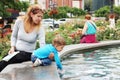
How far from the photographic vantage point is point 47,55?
885 cm

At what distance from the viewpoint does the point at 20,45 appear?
8.79 metres

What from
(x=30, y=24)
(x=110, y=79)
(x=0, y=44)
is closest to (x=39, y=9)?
(x=30, y=24)

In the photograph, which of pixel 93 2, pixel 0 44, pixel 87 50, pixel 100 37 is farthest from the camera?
pixel 93 2

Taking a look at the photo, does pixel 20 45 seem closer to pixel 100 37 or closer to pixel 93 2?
pixel 100 37

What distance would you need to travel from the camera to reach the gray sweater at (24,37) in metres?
8.66

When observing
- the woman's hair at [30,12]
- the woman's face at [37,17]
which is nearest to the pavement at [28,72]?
the woman's hair at [30,12]

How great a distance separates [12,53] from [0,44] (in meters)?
5.08

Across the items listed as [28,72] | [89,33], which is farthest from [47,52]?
[89,33]

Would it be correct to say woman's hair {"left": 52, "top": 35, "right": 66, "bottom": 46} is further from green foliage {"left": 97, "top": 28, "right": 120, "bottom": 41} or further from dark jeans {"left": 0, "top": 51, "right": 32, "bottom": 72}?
green foliage {"left": 97, "top": 28, "right": 120, "bottom": 41}

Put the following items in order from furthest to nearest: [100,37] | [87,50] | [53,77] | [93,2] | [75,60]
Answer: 1. [93,2]
2. [100,37]
3. [87,50]
4. [75,60]
5. [53,77]

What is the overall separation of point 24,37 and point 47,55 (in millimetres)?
526

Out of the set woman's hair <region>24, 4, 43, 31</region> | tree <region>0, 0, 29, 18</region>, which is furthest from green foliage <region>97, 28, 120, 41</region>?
woman's hair <region>24, 4, 43, 31</region>

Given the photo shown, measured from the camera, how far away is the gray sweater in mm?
8664

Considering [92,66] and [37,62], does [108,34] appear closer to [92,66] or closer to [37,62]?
[92,66]
